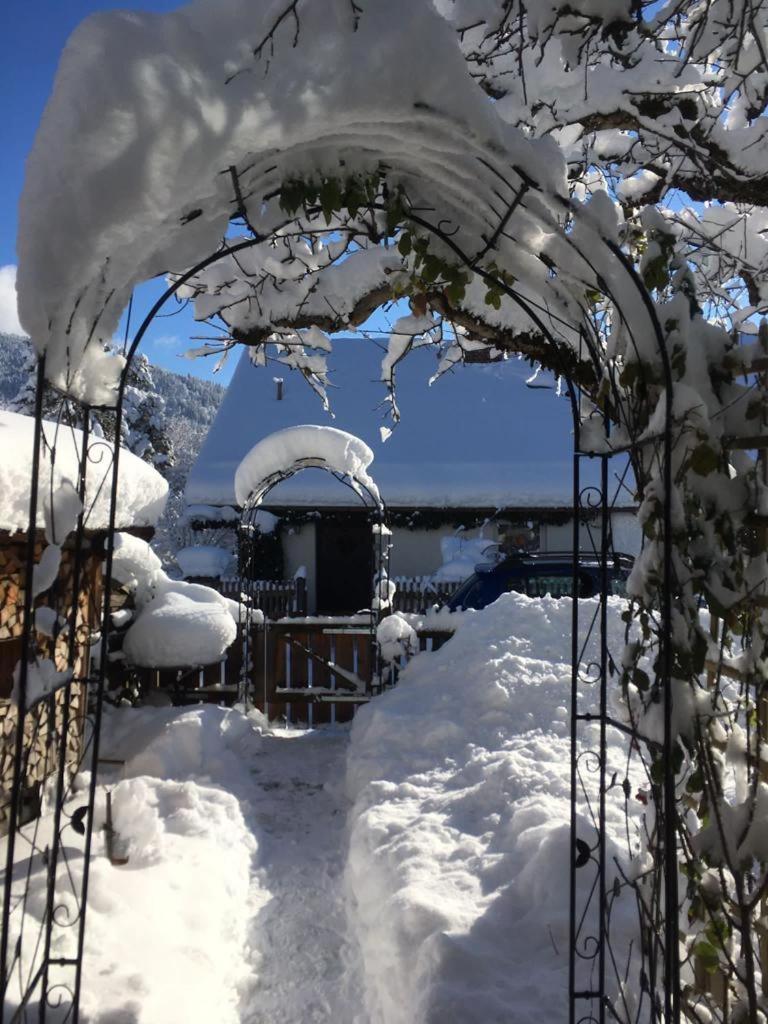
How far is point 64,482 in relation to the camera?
2697 millimetres

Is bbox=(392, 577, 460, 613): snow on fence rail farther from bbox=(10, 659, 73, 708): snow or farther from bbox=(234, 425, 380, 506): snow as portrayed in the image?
bbox=(10, 659, 73, 708): snow

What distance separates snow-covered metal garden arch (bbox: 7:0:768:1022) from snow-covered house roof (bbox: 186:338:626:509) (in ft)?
43.9

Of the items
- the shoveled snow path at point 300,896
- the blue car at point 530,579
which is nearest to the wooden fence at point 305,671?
the blue car at point 530,579

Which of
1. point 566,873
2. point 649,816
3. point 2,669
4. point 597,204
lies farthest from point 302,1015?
point 597,204

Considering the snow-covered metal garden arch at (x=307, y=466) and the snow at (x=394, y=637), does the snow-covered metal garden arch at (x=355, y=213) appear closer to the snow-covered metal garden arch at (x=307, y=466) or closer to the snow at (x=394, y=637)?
the snow at (x=394, y=637)

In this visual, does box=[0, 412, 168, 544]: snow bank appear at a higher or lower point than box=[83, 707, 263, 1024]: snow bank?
higher

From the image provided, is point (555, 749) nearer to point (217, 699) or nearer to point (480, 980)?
point (480, 980)

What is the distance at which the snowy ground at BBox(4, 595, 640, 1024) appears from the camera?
9.95ft

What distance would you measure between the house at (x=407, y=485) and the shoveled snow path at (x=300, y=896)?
9.90 meters

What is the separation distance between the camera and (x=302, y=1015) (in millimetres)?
3305

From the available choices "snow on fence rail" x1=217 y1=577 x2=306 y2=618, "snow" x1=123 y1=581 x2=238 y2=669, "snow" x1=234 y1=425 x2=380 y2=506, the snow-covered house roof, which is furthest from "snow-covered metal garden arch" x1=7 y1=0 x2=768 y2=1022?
the snow-covered house roof

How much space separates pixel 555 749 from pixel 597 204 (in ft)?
13.8

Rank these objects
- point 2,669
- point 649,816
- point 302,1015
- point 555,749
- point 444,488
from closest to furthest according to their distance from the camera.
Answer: point 649,816, point 302,1015, point 2,669, point 555,749, point 444,488

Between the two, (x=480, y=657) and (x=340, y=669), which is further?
(x=340, y=669)
